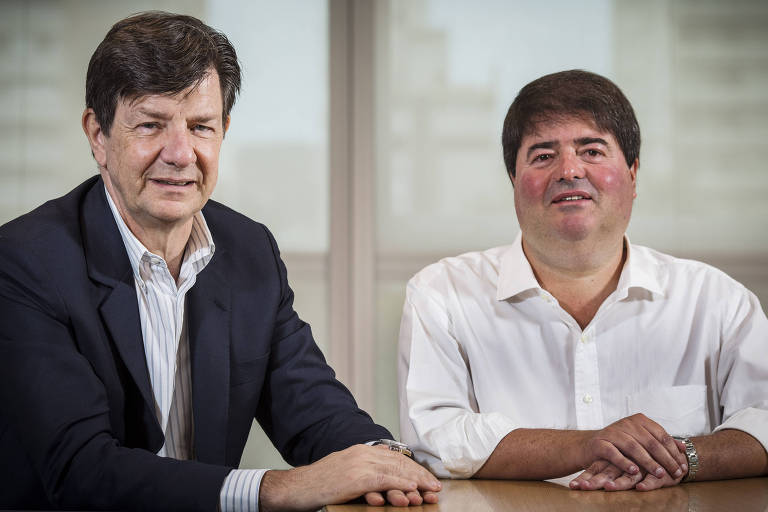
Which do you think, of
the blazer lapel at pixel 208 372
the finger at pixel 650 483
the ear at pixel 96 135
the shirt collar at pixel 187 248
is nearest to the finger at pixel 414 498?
the finger at pixel 650 483

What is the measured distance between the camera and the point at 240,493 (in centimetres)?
142

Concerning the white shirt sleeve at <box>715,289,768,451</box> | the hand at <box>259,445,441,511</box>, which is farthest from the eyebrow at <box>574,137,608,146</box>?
the hand at <box>259,445,441,511</box>

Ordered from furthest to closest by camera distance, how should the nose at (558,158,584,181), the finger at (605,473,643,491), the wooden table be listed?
1. the nose at (558,158,584,181)
2. the finger at (605,473,643,491)
3. the wooden table

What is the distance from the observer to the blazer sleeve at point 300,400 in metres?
1.79

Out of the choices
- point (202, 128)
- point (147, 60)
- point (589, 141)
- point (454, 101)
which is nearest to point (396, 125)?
point (454, 101)

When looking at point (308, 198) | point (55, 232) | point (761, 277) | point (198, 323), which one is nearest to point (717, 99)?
point (761, 277)

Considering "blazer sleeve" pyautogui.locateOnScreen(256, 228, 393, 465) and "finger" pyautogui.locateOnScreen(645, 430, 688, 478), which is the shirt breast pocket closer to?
"finger" pyautogui.locateOnScreen(645, 430, 688, 478)

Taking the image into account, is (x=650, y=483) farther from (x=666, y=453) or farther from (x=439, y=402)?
(x=439, y=402)

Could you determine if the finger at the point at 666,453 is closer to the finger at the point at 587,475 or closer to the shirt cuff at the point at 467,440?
the finger at the point at 587,475

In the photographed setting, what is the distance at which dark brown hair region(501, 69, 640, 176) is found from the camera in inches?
78.9

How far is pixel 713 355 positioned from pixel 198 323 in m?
1.21

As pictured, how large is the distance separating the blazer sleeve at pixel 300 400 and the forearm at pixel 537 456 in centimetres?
24

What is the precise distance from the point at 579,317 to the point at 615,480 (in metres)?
0.60

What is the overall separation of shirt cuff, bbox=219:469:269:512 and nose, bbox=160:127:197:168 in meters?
0.64
